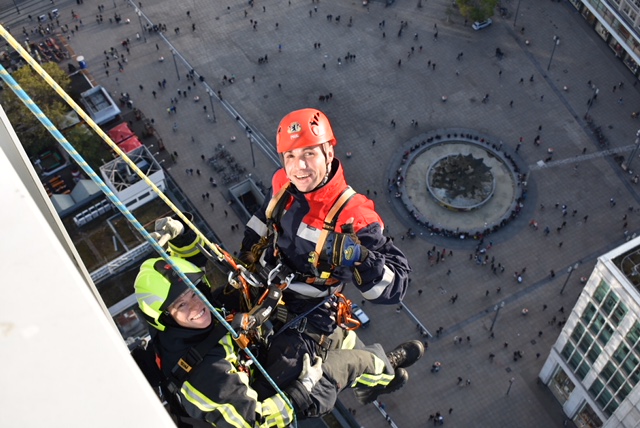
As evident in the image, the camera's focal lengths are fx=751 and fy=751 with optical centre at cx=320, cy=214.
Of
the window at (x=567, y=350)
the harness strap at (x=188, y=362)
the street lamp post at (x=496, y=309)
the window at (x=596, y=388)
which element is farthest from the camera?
the street lamp post at (x=496, y=309)

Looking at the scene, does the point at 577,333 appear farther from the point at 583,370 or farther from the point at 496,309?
the point at 496,309

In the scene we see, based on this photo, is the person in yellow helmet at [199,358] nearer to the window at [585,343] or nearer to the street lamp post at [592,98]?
the window at [585,343]

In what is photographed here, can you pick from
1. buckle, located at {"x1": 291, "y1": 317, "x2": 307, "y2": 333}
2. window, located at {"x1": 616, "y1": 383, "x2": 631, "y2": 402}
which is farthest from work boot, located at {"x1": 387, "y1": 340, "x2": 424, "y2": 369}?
window, located at {"x1": 616, "y1": 383, "x2": 631, "y2": 402}

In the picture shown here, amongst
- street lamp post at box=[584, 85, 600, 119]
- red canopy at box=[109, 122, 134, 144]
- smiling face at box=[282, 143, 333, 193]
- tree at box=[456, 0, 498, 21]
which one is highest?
red canopy at box=[109, 122, 134, 144]

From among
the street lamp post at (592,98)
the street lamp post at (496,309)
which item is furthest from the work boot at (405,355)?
the street lamp post at (592,98)

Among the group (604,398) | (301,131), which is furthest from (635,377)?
(301,131)

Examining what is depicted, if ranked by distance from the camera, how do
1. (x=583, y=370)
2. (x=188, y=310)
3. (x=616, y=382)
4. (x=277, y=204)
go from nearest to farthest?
(x=188, y=310) < (x=277, y=204) < (x=616, y=382) < (x=583, y=370)

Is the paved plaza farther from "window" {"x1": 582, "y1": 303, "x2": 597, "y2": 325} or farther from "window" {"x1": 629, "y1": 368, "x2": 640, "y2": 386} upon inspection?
"window" {"x1": 629, "y1": 368, "x2": 640, "y2": 386}
